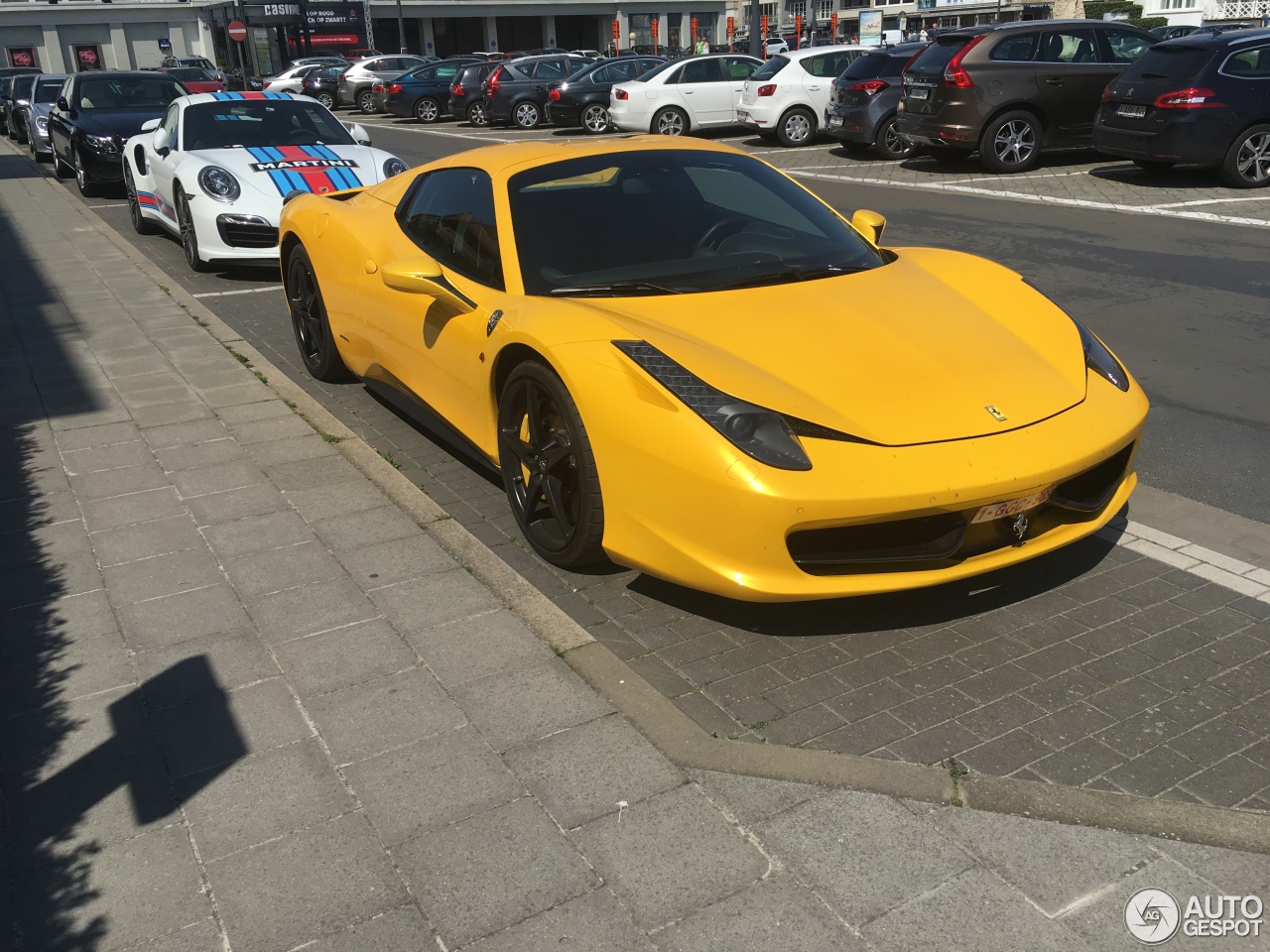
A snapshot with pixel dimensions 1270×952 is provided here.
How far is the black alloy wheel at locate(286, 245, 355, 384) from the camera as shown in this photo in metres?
6.45

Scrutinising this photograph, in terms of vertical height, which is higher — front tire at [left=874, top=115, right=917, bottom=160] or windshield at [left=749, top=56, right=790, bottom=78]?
windshield at [left=749, top=56, right=790, bottom=78]

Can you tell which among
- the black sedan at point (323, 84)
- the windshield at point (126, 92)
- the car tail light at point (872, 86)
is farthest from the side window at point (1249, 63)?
the black sedan at point (323, 84)

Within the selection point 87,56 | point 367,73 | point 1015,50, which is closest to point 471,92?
point 367,73

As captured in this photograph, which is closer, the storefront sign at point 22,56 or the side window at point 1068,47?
the side window at point 1068,47

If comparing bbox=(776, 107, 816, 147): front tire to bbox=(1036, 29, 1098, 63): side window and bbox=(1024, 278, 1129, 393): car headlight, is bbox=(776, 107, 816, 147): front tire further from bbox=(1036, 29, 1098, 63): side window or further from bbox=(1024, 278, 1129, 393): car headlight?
bbox=(1024, 278, 1129, 393): car headlight

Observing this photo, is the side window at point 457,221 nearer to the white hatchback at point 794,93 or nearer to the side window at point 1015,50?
the side window at point 1015,50

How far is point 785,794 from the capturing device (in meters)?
2.93

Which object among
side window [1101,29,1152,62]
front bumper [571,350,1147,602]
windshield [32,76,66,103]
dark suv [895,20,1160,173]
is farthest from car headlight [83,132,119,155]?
front bumper [571,350,1147,602]

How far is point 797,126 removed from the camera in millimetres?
19281

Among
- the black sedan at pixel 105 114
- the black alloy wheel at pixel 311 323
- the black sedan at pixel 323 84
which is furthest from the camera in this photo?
the black sedan at pixel 323 84

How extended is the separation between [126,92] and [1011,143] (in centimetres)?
1175

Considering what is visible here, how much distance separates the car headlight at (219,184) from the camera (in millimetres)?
9914

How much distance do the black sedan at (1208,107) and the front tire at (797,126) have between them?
7.02 meters

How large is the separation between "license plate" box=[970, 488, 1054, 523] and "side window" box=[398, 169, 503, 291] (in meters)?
2.02
